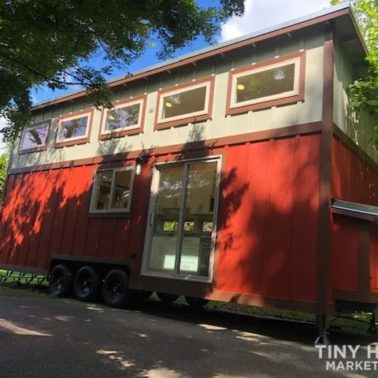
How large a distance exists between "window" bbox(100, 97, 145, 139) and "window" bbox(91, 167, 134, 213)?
0.98 m

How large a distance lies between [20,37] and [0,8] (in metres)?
0.63

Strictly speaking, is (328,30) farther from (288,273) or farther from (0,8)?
(0,8)

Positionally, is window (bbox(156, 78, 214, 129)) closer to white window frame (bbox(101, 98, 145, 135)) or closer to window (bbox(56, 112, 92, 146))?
white window frame (bbox(101, 98, 145, 135))

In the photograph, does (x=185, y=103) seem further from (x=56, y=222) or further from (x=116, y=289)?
(x=56, y=222)

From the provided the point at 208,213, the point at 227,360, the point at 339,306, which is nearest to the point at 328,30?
the point at 208,213

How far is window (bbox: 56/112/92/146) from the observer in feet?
42.0

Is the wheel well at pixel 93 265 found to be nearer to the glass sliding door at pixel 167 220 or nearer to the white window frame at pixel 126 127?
the glass sliding door at pixel 167 220

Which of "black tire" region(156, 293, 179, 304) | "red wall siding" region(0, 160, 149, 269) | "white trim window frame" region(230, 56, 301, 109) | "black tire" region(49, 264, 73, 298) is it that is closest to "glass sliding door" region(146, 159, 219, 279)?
"red wall siding" region(0, 160, 149, 269)

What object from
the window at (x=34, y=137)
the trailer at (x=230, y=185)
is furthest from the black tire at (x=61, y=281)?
the window at (x=34, y=137)

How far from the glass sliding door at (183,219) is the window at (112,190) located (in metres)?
0.97

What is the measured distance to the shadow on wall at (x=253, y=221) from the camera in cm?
795

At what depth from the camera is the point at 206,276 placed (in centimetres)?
909

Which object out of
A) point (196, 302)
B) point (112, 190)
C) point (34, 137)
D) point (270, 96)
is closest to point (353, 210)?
point (270, 96)

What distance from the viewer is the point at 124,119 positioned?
11.9 metres
